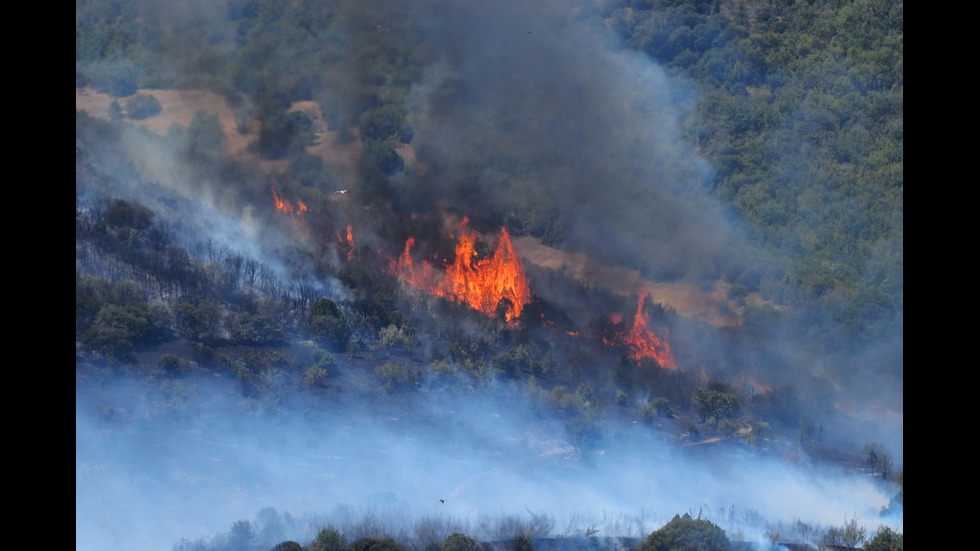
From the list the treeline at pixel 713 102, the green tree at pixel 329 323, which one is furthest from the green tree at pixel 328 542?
the treeline at pixel 713 102

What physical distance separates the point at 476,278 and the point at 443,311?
2512mm

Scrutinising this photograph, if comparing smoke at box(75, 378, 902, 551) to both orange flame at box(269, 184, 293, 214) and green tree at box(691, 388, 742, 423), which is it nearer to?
green tree at box(691, 388, 742, 423)

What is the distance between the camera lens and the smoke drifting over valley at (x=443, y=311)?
45375mm

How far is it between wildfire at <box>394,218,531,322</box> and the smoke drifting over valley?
51 cm

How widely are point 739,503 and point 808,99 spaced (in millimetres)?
22661

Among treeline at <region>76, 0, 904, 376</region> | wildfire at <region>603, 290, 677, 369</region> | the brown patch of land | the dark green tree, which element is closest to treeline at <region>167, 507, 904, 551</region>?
wildfire at <region>603, 290, 677, 369</region>

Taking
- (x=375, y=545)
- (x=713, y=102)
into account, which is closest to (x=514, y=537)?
(x=375, y=545)

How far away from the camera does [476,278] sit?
5503 centimetres

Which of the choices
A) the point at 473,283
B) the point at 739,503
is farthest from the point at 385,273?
the point at 739,503

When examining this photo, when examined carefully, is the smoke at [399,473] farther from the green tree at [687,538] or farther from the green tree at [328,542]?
the green tree at [687,538]

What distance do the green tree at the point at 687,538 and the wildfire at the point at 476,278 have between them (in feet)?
45.3

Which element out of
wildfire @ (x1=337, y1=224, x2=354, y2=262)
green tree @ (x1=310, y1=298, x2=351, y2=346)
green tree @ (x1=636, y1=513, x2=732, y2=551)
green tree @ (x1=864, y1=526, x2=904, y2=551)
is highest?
wildfire @ (x1=337, y1=224, x2=354, y2=262)

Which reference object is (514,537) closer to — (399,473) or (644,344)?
(399,473)

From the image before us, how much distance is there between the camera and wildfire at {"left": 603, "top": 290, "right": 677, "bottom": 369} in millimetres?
51938
